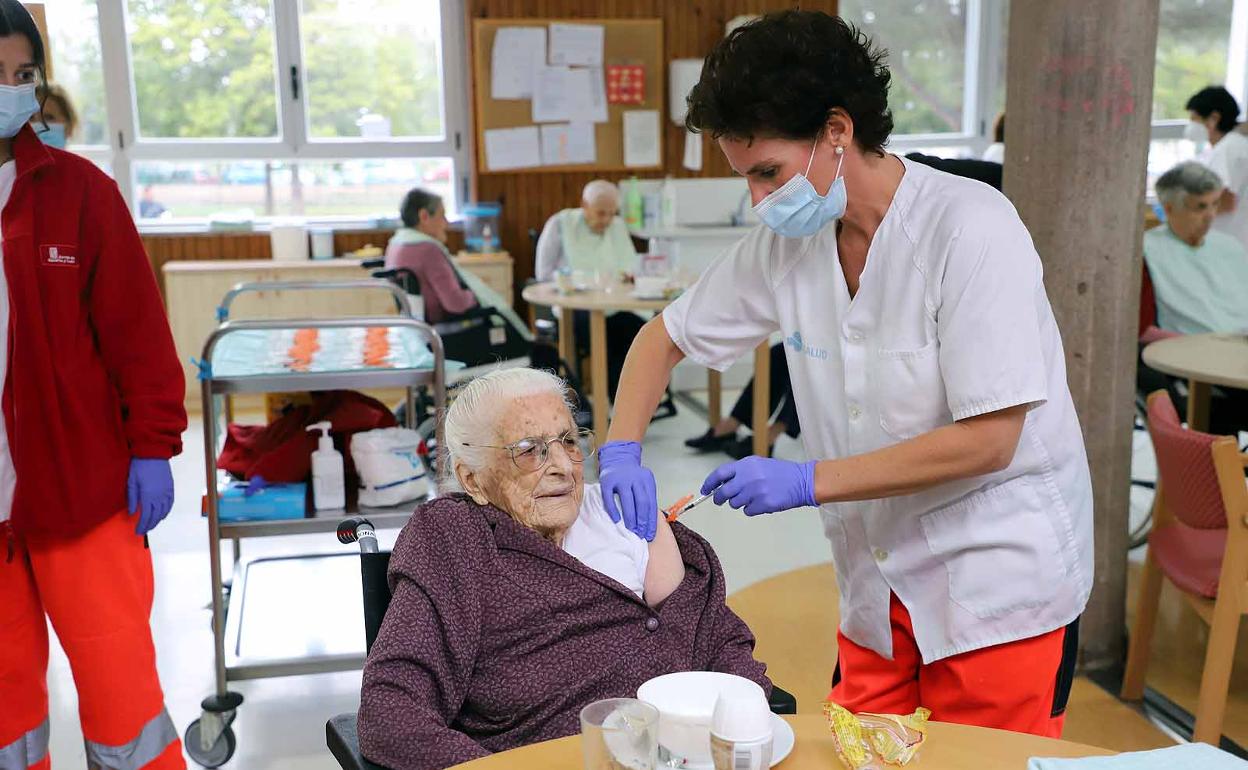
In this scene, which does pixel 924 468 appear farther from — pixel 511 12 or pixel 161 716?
pixel 511 12

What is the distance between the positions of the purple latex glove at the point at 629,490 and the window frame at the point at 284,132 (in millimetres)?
5021

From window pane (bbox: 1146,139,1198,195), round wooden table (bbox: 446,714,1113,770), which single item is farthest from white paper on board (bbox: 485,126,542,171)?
round wooden table (bbox: 446,714,1113,770)

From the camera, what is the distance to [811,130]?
1.43 metres

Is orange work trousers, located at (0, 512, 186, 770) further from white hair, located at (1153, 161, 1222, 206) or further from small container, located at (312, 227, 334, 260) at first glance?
small container, located at (312, 227, 334, 260)

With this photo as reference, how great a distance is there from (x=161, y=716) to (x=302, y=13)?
16.1ft

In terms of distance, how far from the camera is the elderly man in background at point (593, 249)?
5.59 meters

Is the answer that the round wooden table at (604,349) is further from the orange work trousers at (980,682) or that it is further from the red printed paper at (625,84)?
A: the orange work trousers at (980,682)

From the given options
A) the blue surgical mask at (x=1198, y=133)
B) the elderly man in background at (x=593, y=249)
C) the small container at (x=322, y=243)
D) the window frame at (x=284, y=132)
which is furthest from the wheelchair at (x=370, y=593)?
the blue surgical mask at (x=1198, y=133)

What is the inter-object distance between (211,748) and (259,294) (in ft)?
12.2

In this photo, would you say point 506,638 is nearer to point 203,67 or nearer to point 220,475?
point 220,475

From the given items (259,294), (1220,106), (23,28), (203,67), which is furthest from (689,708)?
(203,67)

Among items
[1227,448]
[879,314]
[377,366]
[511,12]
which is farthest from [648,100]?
[879,314]

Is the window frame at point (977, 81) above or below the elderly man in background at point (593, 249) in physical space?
above

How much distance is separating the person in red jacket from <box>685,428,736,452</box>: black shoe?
3.28 metres
